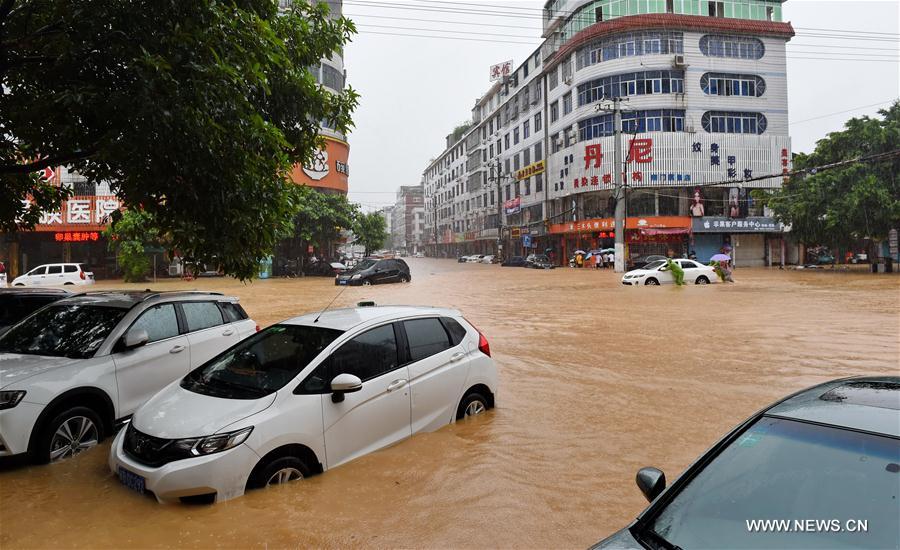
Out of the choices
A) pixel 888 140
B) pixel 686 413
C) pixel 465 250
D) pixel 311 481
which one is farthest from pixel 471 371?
pixel 465 250

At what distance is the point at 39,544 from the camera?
3.70m

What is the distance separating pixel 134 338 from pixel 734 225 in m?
47.4

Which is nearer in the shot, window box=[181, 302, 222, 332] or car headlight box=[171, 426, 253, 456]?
car headlight box=[171, 426, 253, 456]

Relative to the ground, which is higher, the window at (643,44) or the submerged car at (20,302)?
the window at (643,44)

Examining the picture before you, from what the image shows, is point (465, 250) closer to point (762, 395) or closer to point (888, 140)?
point (888, 140)

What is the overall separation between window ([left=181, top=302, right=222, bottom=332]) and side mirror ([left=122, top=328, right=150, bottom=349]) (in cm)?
97

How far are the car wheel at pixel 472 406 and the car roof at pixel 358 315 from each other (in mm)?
948

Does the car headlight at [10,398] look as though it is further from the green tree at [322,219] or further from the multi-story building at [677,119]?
the multi-story building at [677,119]

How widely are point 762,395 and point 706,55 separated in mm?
44434

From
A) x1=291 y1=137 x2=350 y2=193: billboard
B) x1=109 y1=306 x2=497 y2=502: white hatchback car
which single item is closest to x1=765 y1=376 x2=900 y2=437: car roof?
x1=109 y1=306 x2=497 y2=502: white hatchback car

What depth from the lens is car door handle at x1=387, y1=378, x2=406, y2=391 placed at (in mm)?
4910

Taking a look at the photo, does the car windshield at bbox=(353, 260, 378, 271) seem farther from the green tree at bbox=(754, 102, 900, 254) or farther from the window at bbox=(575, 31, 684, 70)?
the green tree at bbox=(754, 102, 900, 254)

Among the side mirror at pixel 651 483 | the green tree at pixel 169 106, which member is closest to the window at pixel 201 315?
the green tree at pixel 169 106

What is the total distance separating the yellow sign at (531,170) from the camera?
181 ft
